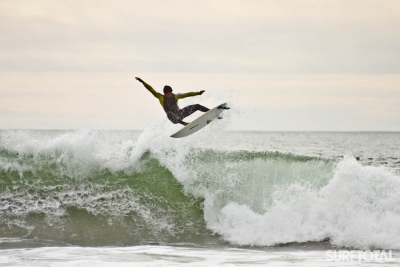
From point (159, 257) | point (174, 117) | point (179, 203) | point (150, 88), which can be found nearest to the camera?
point (159, 257)

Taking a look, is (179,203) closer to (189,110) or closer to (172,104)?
(189,110)

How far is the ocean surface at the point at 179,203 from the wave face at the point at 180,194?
25 mm

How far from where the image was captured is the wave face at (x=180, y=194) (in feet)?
35.6

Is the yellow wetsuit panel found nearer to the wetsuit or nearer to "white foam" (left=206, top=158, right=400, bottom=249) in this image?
the wetsuit

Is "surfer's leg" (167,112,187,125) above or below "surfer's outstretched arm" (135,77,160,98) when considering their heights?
below

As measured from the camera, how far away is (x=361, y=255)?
9297 millimetres

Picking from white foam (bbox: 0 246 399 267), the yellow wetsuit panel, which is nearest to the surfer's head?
the yellow wetsuit panel

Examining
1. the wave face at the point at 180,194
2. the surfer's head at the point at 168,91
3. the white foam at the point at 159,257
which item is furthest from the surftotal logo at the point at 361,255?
the surfer's head at the point at 168,91

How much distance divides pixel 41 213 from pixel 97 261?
12.9ft

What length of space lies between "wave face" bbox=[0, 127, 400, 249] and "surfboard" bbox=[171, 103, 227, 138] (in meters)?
0.69

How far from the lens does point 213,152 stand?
Result: 13844 millimetres

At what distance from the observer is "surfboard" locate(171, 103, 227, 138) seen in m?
12.5

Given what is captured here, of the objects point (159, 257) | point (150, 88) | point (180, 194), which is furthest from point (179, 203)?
point (159, 257)

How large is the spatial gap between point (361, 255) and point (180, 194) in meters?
4.78
